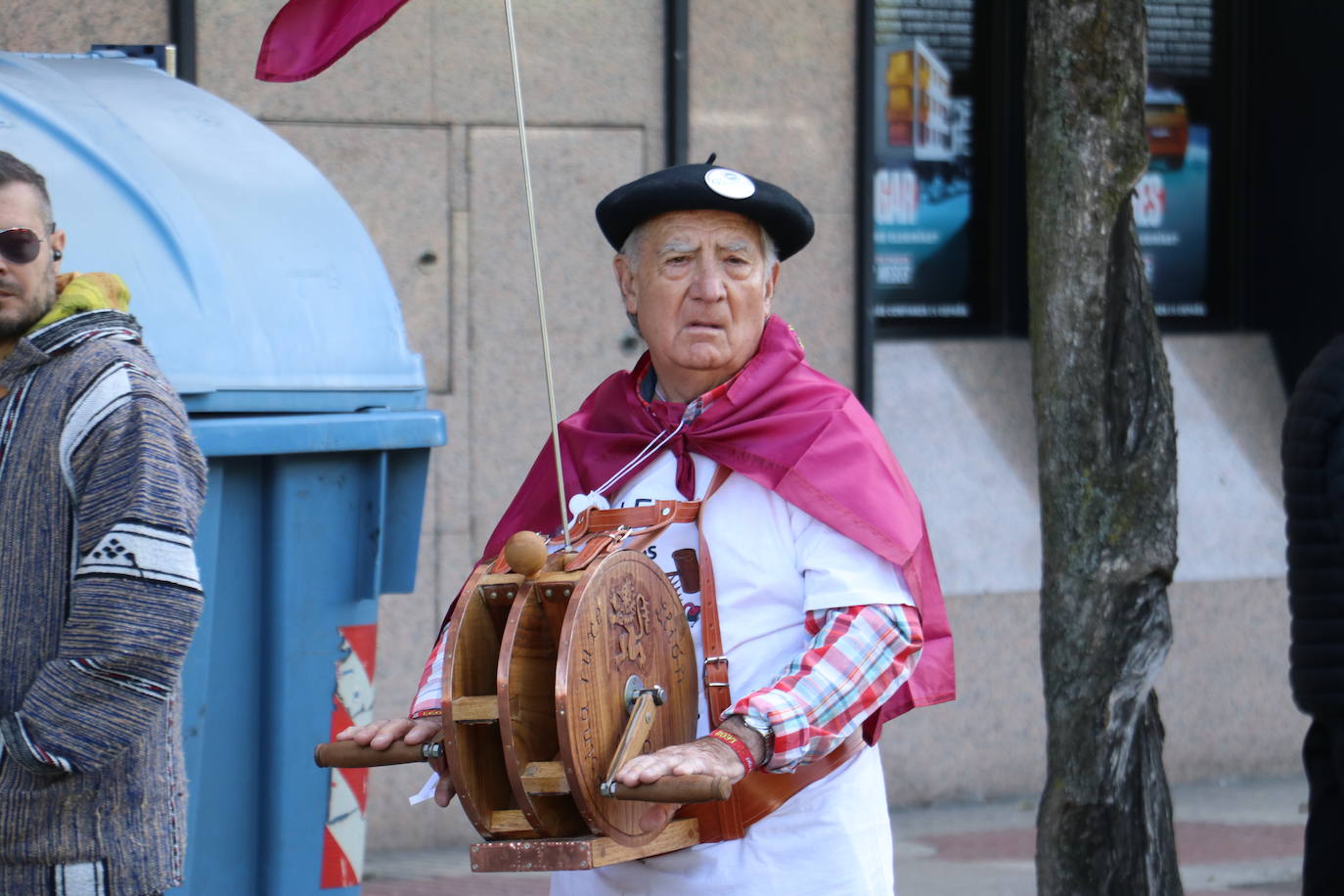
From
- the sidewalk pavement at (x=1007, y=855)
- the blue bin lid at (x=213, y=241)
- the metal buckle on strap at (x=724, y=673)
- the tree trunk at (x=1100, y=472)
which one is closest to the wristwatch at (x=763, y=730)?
the metal buckle on strap at (x=724, y=673)

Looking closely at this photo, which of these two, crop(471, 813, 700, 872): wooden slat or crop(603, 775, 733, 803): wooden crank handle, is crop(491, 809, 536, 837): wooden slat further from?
crop(603, 775, 733, 803): wooden crank handle

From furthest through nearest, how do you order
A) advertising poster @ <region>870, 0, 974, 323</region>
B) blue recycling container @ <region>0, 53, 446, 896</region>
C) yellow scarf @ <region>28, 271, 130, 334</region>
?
advertising poster @ <region>870, 0, 974, 323</region> → blue recycling container @ <region>0, 53, 446, 896</region> → yellow scarf @ <region>28, 271, 130, 334</region>

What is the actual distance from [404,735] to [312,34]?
1.41 meters

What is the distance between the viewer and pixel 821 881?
2.63 metres

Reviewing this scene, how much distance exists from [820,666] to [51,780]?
1035mm

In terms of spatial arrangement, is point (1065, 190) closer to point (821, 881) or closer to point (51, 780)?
point (821, 881)

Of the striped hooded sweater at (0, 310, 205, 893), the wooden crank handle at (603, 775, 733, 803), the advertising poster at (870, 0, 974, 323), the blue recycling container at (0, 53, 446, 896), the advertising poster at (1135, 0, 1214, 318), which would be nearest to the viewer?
the wooden crank handle at (603, 775, 733, 803)

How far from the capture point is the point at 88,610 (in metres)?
2.49

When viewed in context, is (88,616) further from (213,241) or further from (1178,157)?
(1178,157)

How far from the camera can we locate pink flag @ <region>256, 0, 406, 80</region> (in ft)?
10.7

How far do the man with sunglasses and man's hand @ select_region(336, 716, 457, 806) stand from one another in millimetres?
278

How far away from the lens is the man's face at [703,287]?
2701 mm

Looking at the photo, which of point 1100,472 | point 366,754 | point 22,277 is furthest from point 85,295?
point 1100,472

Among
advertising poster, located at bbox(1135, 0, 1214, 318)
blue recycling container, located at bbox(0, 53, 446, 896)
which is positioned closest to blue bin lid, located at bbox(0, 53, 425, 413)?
blue recycling container, located at bbox(0, 53, 446, 896)
